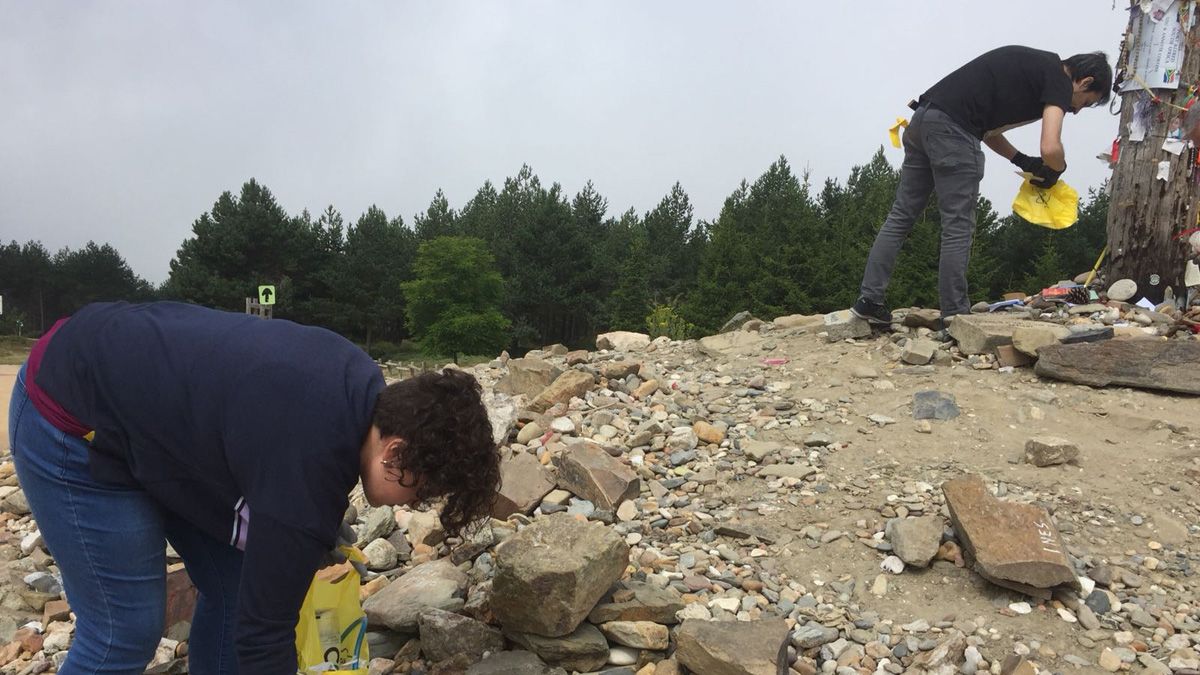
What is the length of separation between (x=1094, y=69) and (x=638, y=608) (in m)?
4.21

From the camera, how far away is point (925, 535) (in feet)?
9.67

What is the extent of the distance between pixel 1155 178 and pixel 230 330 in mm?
6462

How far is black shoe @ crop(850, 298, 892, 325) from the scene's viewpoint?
517cm

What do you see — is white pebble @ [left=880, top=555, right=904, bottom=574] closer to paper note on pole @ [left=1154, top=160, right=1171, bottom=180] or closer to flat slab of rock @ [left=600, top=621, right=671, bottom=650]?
flat slab of rock @ [left=600, top=621, right=671, bottom=650]

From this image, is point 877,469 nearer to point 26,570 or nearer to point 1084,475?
point 1084,475

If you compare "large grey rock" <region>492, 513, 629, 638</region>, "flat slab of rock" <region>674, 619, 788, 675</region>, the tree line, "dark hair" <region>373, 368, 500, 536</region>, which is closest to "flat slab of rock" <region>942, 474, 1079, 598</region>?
"flat slab of rock" <region>674, 619, 788, 675</region>

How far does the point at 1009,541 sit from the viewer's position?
2.73 m

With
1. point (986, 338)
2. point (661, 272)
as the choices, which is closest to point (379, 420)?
point (986, 338)

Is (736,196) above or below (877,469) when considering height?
above

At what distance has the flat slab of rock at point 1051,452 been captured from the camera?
11.3ft

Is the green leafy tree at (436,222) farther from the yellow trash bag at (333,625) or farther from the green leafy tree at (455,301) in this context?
the yellow trash bag at (333,625)

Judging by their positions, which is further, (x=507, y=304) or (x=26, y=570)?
(x=507, y=304)

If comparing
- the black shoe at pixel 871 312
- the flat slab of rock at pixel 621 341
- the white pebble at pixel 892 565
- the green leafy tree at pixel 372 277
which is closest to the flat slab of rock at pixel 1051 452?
the white pebble at pixel 892 565

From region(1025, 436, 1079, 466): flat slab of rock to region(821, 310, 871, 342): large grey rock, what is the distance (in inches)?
72.3
